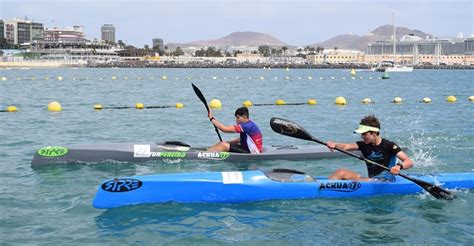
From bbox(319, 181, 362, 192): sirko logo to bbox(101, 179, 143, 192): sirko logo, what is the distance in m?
2.80

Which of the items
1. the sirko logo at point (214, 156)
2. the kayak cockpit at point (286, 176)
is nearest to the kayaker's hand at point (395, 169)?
the kayak cockpit at point (286, 176)

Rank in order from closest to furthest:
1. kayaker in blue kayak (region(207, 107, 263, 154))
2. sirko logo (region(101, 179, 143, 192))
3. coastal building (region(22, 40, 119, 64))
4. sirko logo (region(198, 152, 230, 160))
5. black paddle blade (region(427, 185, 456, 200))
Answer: sirko logo (region(101, 179, 143, 192))
black paddle blade (region(427, 185, 456, 200))
kayaker in blue kayak (region(207, 107, 263, 154))
sirko logo (region(198, 152, 230, 160))
coastal building (region(22, 40, 119, 64))

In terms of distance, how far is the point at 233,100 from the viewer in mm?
31406

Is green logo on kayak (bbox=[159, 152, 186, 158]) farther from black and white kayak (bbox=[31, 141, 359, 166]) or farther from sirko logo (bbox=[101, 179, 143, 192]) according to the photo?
sirko logo (bbox=[101, 179, 143, 192])

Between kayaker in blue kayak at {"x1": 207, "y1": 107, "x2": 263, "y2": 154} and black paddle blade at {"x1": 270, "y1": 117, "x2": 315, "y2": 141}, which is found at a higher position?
black paddle blade at {"x1": 270, "y1": 117, "x2": 315, "y2": 141}

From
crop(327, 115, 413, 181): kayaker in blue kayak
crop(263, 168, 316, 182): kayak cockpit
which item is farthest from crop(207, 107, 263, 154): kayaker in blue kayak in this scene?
crop(327, 115, 413, 181): kayaker in blue kayak

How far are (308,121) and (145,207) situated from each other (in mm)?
13651

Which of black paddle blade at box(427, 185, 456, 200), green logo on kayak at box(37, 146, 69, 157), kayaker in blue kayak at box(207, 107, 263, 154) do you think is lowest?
black paddle blade at box(427, 185, 456, 200)

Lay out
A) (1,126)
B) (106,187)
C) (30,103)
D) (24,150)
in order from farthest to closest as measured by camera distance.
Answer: (30,103)
(1,126)
(24,150)
(106,187)

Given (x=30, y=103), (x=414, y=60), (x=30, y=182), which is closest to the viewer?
(x=30, y=182)

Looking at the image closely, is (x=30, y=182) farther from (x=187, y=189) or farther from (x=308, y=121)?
(x=308, y=121)

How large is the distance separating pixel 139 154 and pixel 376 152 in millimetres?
5022

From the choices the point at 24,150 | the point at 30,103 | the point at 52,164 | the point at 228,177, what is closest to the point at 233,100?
the point at 30,103

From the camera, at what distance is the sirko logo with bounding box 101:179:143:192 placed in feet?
26.9
